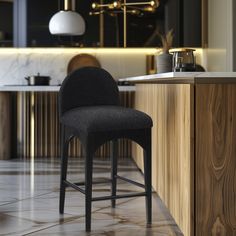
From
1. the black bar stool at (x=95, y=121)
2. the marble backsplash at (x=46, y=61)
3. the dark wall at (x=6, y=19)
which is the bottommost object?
the black bar stool at (x=95, y=121)

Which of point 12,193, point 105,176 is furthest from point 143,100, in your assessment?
point 12,193

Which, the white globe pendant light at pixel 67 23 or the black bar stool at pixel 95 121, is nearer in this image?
the black bar stool at pixel 95 121

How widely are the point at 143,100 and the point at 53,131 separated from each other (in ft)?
5.50

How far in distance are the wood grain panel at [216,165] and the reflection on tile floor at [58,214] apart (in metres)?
0.45

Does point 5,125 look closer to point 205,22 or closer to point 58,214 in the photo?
point 205,22

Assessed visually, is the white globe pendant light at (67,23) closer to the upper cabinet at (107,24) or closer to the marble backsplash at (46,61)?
the upper cabinet at (107,24)

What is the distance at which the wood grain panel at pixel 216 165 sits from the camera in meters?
2.38

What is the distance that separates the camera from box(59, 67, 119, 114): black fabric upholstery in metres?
3.11

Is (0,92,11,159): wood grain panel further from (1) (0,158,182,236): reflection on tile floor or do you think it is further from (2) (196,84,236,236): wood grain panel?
(2) (196,84,236,236): wood grain panel

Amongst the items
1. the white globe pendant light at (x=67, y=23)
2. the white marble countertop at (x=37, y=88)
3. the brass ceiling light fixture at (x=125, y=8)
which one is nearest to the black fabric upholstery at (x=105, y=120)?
the white globe pendant light at (x=67, y=23)

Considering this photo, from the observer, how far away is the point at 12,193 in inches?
153

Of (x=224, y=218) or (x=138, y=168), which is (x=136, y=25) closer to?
(x=138, y=168)

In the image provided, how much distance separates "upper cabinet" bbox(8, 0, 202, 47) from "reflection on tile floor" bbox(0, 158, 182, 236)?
197 centimetres

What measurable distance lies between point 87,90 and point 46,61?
128 inches
